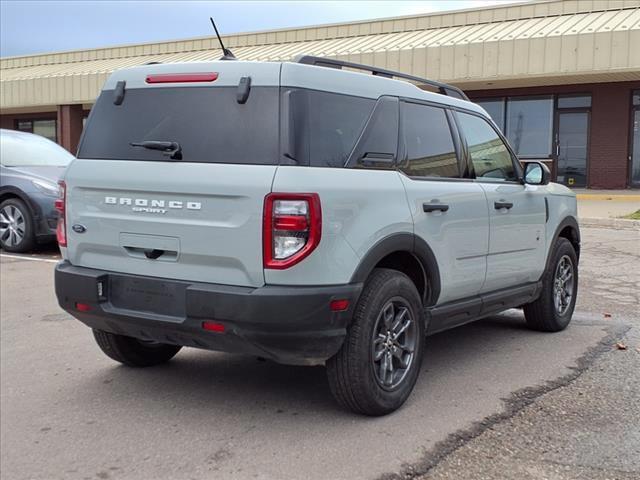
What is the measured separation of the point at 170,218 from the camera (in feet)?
12.3

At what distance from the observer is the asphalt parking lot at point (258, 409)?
3.48 meters

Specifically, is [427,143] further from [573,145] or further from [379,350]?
[573,145]

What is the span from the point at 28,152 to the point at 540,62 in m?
12.7

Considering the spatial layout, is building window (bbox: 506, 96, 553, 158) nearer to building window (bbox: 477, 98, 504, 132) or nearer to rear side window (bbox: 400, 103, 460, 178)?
building window (bbox: 477, 98, 504, 132)

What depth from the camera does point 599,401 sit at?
168 inches

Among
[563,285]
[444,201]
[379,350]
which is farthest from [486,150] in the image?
[379,350]

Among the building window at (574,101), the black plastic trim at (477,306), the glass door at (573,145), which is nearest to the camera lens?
the black plastic trim at (477,306)

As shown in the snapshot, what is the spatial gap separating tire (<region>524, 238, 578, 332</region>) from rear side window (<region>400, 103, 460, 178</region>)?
5.51 ft

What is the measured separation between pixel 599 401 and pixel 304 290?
206cm

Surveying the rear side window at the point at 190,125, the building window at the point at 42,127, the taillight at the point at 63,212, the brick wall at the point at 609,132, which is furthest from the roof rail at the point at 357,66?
the building window at the point at 42,127

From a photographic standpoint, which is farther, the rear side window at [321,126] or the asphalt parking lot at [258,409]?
the rear side window at [321,126]

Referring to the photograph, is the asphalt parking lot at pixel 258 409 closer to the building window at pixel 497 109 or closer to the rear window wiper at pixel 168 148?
Answer: the rear window wiper at pixel 168 148

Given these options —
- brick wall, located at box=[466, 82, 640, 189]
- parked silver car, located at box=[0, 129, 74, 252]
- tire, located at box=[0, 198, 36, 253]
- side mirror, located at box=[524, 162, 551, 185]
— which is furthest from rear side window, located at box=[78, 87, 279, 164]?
brick wall, located at box=[466, 82, 640, 189]

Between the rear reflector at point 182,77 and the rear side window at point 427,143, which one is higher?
the rear reflector at point 182,77
